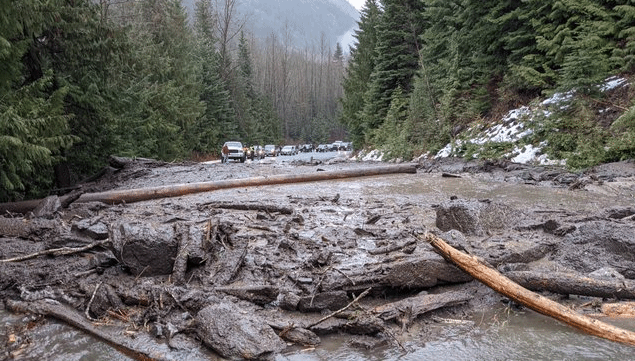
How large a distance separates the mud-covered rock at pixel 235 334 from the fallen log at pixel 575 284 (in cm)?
248

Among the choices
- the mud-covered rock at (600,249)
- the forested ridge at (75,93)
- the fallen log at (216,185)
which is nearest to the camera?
the mud-covered rock at (600,249)

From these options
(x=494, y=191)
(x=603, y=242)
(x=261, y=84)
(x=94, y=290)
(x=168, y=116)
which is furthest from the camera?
(x=261, y=84)

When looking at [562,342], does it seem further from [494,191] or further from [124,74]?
[124,74]

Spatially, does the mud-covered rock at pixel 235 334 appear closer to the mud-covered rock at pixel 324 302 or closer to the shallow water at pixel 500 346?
the shallow water at pixel 500 346

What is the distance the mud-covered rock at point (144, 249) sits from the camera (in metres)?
4.79

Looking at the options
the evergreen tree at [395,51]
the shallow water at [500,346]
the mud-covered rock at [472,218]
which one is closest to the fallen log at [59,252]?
the shallow water at [500,346]

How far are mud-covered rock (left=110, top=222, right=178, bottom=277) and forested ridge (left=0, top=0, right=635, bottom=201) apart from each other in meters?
3.38

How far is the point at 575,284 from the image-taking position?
4012mm

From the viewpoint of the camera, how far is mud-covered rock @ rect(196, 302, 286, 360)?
10.8ft

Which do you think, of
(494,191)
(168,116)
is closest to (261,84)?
(168,116)

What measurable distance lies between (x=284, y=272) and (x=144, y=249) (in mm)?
1612

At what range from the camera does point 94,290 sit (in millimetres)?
4297

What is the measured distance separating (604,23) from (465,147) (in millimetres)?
6851

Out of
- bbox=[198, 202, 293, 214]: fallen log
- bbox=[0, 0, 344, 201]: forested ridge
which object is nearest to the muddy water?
bbox=[0, 0, 344, 201]: forested ridge
